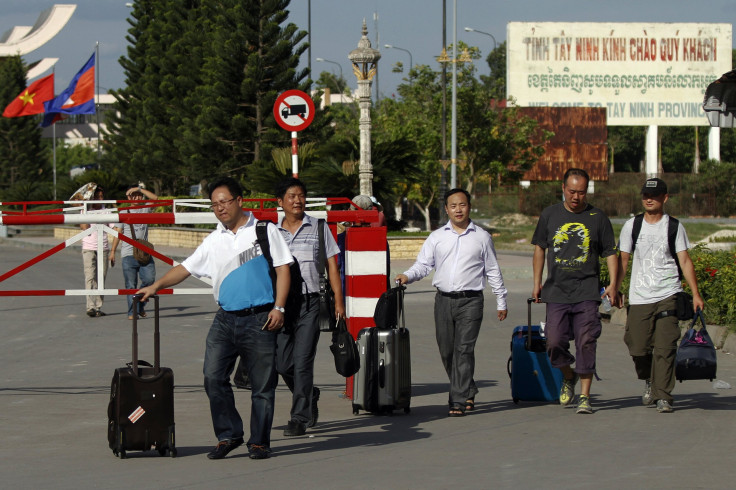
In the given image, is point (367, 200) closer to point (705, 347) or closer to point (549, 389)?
point (549, 389)

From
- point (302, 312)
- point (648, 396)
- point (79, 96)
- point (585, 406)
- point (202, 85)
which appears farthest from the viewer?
point (79, 96)

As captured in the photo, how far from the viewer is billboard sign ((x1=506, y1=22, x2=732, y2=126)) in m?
66.5

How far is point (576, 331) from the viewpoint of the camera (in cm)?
822

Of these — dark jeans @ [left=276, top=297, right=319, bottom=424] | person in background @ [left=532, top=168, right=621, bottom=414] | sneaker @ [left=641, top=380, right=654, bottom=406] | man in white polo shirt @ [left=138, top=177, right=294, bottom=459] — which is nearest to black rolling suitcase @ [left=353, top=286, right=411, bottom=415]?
dark jeans @ [left=276, top=297, right=319, bottom=424]

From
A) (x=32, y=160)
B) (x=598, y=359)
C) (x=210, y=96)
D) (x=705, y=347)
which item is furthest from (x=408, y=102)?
(x=705, y=347)

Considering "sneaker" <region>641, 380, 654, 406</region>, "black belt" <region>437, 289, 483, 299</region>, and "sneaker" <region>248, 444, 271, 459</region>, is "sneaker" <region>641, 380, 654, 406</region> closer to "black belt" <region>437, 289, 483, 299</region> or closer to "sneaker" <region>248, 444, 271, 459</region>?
"black belt" <region>437, 289, 483, 299</region>

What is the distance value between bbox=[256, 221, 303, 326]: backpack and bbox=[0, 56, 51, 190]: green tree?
58434mm

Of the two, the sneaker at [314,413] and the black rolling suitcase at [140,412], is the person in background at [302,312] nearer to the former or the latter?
the sneaker at [314,413]

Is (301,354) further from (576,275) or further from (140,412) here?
(576,275)

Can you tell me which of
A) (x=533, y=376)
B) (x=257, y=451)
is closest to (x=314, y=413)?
(x=257, y=451)

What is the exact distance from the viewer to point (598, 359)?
11.4m

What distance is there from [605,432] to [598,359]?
13.3ft

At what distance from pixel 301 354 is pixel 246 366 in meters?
0.89

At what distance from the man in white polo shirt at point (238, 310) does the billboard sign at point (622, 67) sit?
Result: 6063 cm
